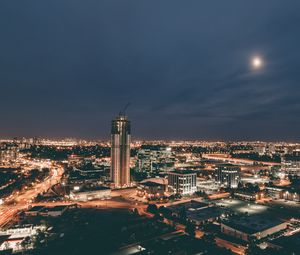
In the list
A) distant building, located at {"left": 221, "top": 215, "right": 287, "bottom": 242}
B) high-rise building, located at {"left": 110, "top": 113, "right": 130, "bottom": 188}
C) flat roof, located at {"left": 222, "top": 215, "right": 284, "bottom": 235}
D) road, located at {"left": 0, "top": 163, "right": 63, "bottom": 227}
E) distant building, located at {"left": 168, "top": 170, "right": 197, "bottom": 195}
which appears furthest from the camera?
high-rise building, located at {"left": 110, "top": 113, "right": 130, "bottom": 188}

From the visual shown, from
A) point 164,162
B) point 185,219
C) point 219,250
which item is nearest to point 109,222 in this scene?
point 185,219

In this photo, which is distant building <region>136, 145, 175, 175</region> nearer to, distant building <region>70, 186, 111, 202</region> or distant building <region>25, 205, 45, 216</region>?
distant building <region>70, 186, 111, 202</region>

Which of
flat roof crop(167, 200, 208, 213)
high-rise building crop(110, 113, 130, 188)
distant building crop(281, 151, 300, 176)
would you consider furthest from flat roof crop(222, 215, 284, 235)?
distant building crop(281, 151, 300, 176)

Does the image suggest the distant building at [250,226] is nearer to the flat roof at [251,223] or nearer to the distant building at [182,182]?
the flat roof at [251,223]

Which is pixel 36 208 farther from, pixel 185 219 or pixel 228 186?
pixel 228 186

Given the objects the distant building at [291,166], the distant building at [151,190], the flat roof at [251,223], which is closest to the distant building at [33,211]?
the distant building at [151,190]

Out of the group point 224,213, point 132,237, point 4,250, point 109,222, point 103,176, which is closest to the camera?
point 4,250

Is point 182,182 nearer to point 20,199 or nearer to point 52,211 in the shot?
point 52,211
